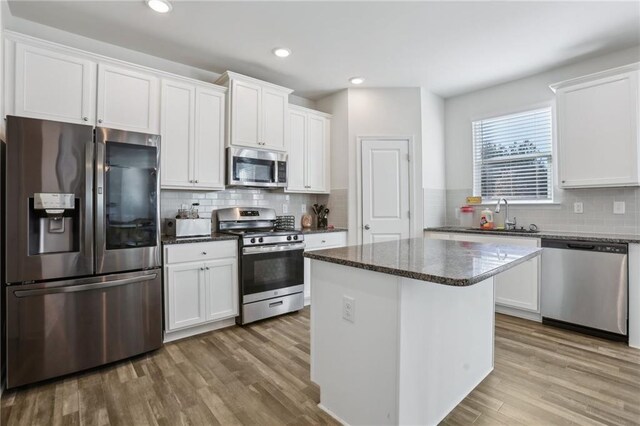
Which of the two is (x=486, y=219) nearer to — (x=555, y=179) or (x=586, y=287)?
(x=555, y=179)

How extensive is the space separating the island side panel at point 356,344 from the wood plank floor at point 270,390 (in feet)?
0.73

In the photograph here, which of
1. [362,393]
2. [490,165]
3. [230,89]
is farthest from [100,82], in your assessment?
[490,165]

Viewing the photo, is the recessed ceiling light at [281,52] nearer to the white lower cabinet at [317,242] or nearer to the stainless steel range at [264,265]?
the stainless steel range at [264,265]

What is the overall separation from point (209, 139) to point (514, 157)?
358cm

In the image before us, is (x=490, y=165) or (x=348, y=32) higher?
(x=348, y=32)

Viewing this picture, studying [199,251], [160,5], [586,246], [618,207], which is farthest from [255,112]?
[618,207]

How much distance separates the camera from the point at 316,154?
14.3 ft

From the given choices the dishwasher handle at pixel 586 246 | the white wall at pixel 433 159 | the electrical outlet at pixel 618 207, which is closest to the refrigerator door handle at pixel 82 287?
the white wall at pixel 433 159

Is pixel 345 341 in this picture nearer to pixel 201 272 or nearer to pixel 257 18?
pixel 201 272

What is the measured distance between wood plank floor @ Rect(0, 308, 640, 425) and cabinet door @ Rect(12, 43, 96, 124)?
77.0 inches

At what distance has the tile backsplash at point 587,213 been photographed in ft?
10.3

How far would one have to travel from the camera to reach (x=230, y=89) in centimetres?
342

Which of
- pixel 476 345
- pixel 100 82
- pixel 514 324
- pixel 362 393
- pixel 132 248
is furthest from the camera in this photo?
pixel 514 324

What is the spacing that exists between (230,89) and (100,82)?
1164mm
